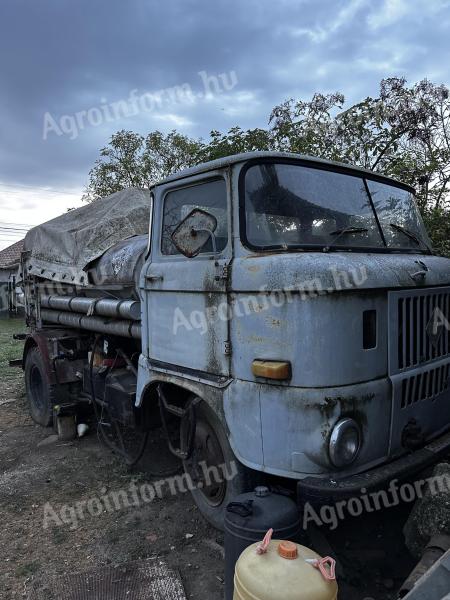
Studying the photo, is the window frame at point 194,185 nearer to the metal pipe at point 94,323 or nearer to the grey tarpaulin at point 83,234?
the metal pipe at point 94,323

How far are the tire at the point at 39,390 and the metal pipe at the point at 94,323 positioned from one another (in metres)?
0.47

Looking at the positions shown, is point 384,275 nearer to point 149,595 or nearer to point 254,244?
point 254,244

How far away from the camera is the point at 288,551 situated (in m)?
2.05

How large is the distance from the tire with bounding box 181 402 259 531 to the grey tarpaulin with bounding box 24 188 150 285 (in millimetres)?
2306

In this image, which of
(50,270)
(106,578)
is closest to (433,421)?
(106,578)

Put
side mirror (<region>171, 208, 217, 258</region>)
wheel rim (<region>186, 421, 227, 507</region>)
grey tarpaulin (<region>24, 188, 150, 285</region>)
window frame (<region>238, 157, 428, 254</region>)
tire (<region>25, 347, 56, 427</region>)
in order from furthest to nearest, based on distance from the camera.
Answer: tire (<region>25, 347, 56, 427</region>), grey tarpaulin (<region>24, 188, 150, 285</region>), wheel rim (<region>186, 421, 227, 507</region>), side mirror (<region>171, 208, 217, 258</region>), window frame (<region>238, 157, 428, 254</region>)

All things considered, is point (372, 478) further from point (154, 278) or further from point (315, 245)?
point (154, 278)

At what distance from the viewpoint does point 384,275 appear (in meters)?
2.70

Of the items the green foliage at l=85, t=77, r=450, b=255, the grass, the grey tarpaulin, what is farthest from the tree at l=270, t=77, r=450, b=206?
the grass

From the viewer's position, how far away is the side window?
3030 mm

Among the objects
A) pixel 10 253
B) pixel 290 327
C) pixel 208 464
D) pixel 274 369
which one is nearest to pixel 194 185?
pixel 290 327

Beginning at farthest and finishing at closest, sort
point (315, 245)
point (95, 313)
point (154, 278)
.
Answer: point (95, 313) → point (154, 278) → point (315, 245)

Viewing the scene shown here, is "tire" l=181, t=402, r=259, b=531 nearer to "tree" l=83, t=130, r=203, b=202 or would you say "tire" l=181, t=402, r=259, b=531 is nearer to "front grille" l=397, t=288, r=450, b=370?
"front grille" l=397, t=288, r=450, b=370

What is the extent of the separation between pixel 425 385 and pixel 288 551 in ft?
4.92
